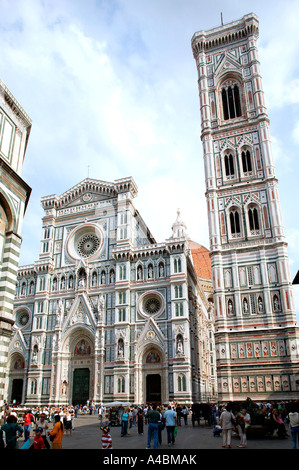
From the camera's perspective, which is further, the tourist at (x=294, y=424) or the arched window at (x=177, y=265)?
the arched window at (x=177, y=265)

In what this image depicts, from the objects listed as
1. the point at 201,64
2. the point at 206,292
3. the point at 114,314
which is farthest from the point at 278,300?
the point at 206,292

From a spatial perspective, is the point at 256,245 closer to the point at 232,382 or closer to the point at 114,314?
the point at 232,382

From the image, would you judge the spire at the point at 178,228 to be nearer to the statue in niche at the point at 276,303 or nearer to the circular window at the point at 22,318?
the statue in niche at the point at 276,303

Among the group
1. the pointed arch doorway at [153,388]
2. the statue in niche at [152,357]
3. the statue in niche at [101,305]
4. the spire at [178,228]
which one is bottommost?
the pointed arch doorway at [153,388]

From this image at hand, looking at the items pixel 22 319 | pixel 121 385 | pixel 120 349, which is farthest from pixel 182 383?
pixel 22 319

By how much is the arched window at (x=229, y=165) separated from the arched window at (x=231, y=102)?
514 centimetres

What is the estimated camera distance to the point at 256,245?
119 ft

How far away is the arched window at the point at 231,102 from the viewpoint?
4328 cm

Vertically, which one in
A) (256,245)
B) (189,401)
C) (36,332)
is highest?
(256,245)

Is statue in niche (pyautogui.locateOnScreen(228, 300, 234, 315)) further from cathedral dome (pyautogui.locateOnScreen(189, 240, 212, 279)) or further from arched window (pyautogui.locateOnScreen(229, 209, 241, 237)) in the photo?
cathedral dome (pyautogui.locateOnScreen(189, 240, 212, 279))

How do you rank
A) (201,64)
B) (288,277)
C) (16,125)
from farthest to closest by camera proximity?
(201,64), (288,277), (16,125)

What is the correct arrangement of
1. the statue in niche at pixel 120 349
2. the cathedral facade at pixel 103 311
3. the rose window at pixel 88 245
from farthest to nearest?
the rose window at pixel 88 245
the statue in niche at pixel 120 349
the cathedral facade at pixel 103 311

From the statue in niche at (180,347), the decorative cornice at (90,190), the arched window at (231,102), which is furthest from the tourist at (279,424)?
the arched window at (231,102)

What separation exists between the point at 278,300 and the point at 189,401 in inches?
452
